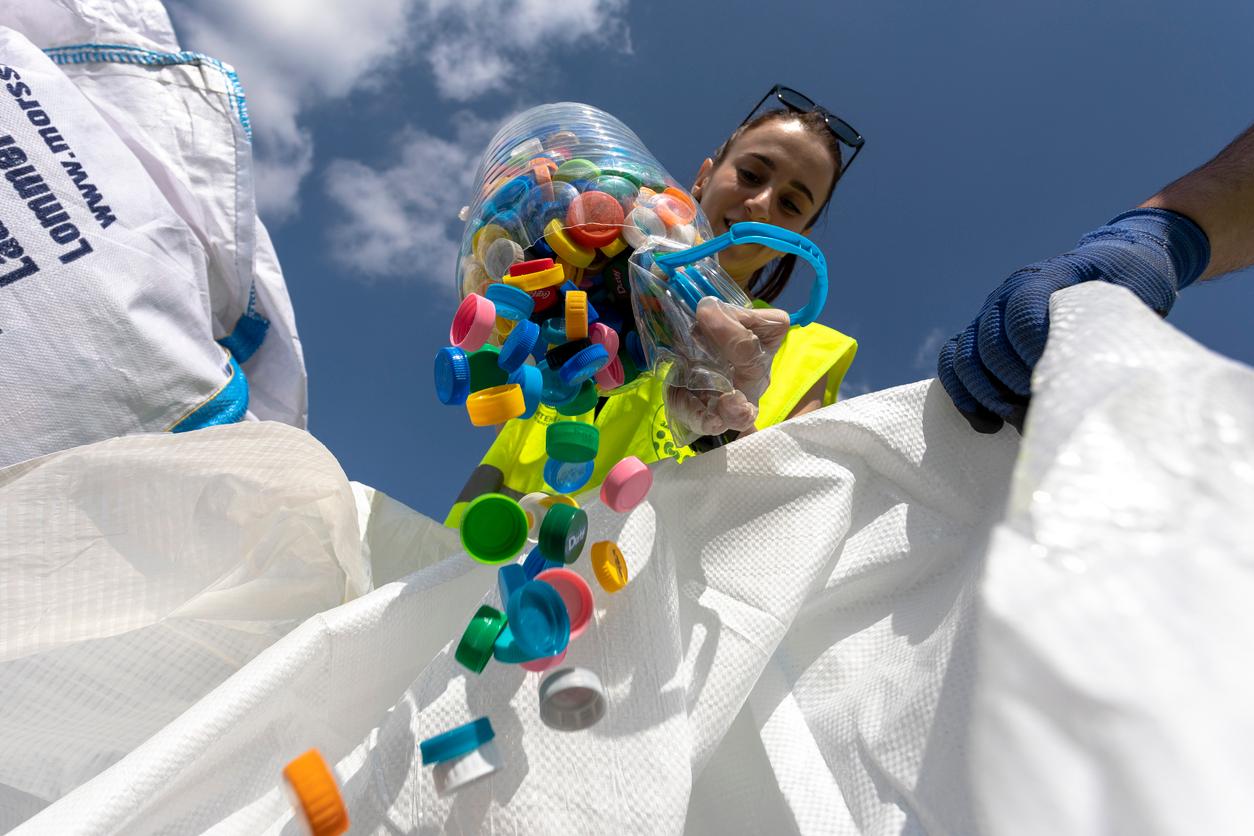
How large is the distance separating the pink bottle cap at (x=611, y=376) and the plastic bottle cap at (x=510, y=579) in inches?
11.2

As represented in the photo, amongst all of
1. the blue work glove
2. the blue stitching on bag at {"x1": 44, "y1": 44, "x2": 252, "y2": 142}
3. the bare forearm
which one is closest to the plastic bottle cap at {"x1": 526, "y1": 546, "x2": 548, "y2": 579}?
the blue work glove

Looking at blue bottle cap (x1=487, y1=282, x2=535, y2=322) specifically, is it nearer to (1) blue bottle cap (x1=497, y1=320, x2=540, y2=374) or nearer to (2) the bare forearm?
(1) blue bottle cap (x1=497, y1=320, x2=540, y2=374)

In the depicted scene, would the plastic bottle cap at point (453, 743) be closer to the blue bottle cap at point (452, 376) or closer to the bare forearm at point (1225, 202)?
the blue bottle cap at point (452, 376)

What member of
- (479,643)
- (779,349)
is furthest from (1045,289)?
(479,643)

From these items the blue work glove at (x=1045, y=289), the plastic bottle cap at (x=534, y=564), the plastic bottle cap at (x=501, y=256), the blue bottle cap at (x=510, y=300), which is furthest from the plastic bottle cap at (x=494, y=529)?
the blue work glove at (x=1045, y=289)

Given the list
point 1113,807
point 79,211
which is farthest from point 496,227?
point 1113,807

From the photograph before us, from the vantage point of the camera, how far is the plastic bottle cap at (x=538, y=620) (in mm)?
571

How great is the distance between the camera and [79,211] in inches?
38.0

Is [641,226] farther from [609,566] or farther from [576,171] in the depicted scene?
[609,566]

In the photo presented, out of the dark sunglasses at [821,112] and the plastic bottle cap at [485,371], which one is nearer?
the plastic bottle cap at [485,371]

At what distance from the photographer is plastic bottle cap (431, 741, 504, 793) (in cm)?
53

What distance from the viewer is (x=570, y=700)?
57cm

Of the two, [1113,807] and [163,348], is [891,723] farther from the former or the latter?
[163,348]

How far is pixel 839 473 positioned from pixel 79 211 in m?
1.14
